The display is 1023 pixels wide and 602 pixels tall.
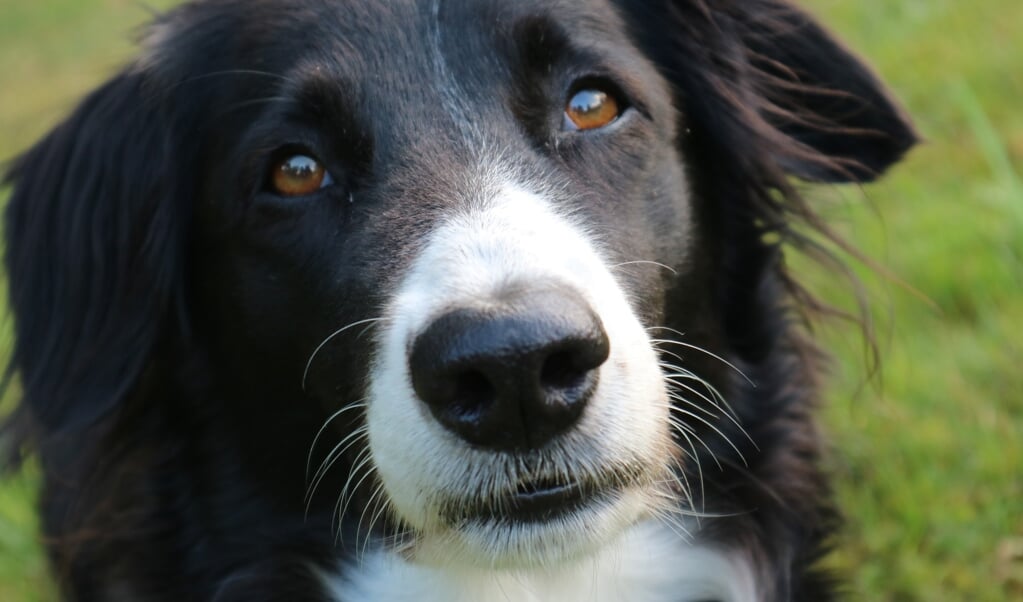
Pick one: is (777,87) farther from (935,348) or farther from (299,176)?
(935,348)

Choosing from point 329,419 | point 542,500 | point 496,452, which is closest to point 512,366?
point 496,452

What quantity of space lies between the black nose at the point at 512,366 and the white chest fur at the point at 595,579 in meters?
0.59

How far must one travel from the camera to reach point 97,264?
9.14 feet

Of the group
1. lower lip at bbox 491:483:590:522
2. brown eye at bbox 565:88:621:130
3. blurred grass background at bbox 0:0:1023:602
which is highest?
brown eye at bbox 565:88:621:130

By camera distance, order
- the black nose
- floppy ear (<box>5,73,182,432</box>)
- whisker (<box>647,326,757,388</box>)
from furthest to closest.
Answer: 1. floppy ear (<box>5,73,182,432</box>)
2. whisker (<box>647,326,757,388</box>)
3. the black nose

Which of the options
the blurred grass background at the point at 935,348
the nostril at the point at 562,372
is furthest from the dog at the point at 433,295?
the blurred grass background at the point at 935,348

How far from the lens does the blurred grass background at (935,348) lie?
327 centimetres

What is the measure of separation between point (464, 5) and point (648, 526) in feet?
4.12

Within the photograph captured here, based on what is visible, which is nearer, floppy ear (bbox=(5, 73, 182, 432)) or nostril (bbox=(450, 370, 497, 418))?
nostril (bbox=(450, 370, 497, 418))

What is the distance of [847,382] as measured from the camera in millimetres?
4121

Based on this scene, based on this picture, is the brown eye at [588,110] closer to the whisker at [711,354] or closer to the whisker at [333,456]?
the whisker at [711,354]

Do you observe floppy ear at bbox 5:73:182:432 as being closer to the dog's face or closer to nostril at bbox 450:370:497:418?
the dog's face

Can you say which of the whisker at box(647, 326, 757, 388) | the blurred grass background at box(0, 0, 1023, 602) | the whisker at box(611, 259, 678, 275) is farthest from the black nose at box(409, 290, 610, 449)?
the blurred grass background at box(0, 0, 1023, 602)

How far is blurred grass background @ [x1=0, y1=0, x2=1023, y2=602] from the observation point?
10.7 ft
